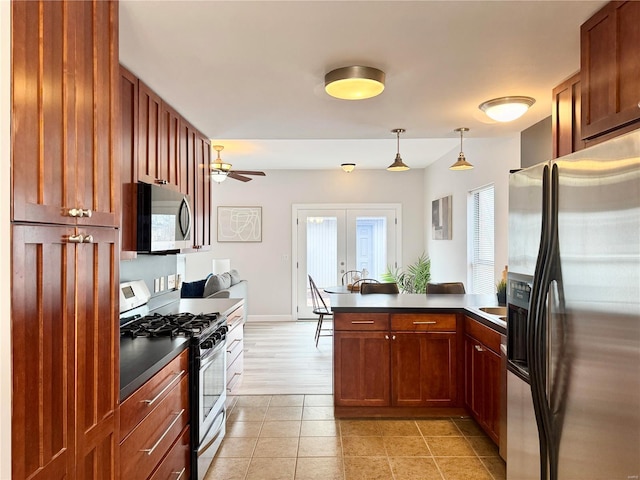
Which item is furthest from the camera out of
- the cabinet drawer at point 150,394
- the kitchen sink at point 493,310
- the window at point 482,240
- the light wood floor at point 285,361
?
the window at point 482,240

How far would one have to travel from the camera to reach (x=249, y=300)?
25.3 ft

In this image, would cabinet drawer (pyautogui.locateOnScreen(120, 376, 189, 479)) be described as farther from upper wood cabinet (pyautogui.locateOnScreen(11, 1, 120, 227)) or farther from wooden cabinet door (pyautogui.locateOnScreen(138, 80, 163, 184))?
wooden cabinet door (pyautogui.locateOnScreen(138, 80, 163, 184))

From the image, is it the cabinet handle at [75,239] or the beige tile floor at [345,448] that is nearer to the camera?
the cabinet handle at [75,239]

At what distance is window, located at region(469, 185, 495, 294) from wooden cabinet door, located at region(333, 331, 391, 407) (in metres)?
1.87

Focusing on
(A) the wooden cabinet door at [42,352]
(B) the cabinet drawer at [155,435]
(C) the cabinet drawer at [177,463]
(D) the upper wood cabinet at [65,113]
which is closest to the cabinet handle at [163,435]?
(B) the cabinet drawer at [155,435]

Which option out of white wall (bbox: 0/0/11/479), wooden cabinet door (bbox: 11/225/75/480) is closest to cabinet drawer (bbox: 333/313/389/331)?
wooden cabinet door (bbox: 11/225/75/480)

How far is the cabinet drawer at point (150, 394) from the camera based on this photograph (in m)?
1.66

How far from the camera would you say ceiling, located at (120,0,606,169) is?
1729 mm

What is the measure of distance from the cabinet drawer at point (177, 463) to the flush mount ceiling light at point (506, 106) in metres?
2.73

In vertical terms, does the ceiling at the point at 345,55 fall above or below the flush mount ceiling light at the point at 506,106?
above

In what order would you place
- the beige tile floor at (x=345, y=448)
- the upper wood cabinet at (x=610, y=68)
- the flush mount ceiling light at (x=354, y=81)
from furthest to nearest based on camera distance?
1. the beige tile floor at (x=345, y=448)
2. the flush mount ceiling light at (x=354, y=81)
3. the upper wood cabinet at (x=610, y=68)

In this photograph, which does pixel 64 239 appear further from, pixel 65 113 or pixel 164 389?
pixel 164 389

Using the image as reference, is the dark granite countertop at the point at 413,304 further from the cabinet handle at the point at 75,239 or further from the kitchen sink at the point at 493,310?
the cabinet handle at the point at 75,239

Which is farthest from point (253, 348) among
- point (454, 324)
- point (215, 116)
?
point (215, 116)
